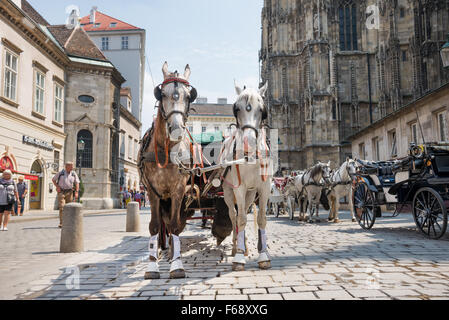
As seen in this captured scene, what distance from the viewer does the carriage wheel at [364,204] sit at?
925cm

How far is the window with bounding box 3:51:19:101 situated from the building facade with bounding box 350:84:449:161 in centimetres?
2001

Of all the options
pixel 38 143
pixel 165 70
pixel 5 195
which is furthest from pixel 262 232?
pixel 38 143

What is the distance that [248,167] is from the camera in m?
4.57

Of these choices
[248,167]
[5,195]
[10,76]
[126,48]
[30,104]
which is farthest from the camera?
[126,48]

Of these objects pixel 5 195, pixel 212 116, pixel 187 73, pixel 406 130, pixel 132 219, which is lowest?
pixel 132 219

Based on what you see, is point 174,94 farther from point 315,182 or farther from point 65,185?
point 315,182

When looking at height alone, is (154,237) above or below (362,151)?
below

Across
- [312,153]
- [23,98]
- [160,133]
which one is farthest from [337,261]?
[312,153]

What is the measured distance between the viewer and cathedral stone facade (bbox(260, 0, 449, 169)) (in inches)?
1406

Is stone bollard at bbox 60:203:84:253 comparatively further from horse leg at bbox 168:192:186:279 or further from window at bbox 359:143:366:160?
window at bbox 359:143:366:160

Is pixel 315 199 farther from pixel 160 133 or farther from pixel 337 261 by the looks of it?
pixel 160 133

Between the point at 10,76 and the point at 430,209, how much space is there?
21093 millimetres

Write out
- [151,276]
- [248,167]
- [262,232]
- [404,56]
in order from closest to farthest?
[151,276]
[248,167]
[262,232]
[404,56]

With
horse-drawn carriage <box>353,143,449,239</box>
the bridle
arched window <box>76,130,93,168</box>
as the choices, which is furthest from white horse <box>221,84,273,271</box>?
arched window <box>76,130,93,168</box>
